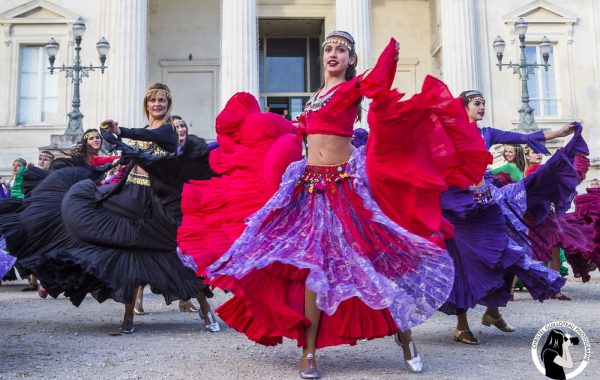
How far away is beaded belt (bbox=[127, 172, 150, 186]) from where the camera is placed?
240 inches

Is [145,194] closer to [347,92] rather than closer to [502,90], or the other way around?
[347,92]

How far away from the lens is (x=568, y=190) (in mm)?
6621

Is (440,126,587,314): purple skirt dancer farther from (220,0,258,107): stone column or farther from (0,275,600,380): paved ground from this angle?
(220,0,258,107): stone column

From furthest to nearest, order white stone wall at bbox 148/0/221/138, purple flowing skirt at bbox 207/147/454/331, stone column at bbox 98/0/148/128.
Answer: white stone wall at bbox 148/0/221/138
stone column at bbox 98/0/148/128
purple flowing skirt at bbox 207/147/454/331

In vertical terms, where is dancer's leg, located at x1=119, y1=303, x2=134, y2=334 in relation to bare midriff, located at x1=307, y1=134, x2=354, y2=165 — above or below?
below

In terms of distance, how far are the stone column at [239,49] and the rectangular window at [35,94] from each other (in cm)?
608

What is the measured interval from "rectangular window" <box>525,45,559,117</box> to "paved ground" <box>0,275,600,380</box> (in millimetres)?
18337

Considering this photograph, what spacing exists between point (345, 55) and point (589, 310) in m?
4.53

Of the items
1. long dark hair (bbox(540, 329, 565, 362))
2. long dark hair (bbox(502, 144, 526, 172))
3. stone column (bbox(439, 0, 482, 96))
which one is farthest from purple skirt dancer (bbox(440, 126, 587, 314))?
stone column (bbox(439, 0, 482, 96))

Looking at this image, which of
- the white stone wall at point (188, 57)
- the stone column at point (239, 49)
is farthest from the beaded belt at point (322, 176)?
the white stone wall at point (188, 57)

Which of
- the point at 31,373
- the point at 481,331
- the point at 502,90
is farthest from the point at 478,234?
the point at 502,90

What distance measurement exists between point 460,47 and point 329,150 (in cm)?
1923

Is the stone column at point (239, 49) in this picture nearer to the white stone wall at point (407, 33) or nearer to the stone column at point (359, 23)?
the stone column at point (359, 23)

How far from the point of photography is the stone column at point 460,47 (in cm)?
2211
